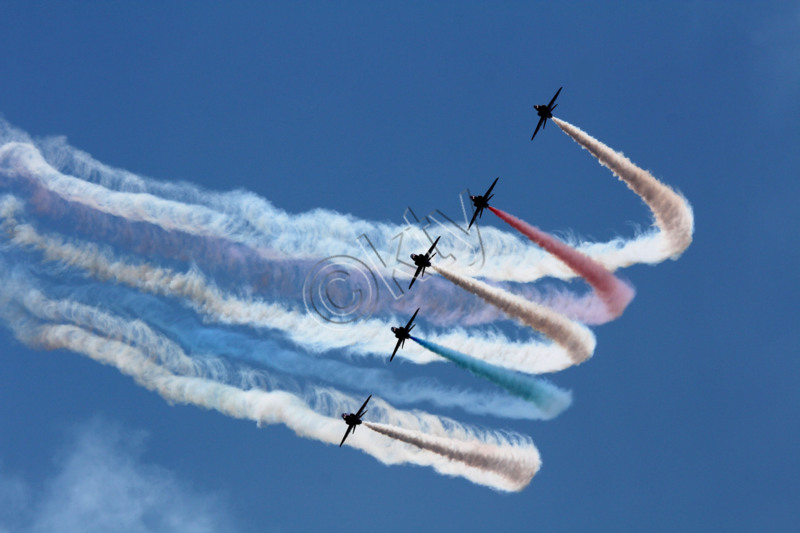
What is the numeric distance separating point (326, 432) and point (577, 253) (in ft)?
65.1

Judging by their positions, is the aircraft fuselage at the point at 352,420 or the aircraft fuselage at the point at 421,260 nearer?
the aircraft fuselage at the point at 421,260

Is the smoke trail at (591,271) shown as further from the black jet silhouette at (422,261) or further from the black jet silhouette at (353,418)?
the black jet silhouette at (353,418)

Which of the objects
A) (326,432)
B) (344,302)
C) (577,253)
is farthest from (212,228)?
(577,253)

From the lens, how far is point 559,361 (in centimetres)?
7906

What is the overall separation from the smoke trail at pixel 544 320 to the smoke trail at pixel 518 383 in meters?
1.68

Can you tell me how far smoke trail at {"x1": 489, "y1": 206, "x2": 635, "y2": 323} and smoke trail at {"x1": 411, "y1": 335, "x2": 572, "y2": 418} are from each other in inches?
216

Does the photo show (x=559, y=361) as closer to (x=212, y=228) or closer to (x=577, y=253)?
(x=577, y=253)

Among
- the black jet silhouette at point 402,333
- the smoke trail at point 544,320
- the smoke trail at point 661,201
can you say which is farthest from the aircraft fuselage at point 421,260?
the smoke trail at point 661,201

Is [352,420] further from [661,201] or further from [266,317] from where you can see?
[661,201]

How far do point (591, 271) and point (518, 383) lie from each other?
8.64 meters

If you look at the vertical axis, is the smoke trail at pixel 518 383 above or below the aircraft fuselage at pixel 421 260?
below

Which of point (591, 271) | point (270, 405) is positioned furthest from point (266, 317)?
point (591, 271)

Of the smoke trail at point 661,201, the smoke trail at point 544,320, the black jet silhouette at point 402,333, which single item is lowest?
the black jet silhouette at point 402,333

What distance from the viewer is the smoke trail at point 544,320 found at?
255 ft
